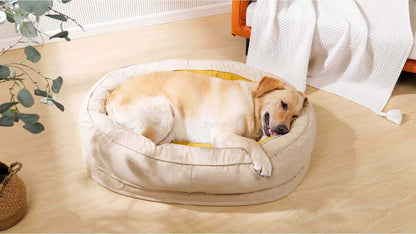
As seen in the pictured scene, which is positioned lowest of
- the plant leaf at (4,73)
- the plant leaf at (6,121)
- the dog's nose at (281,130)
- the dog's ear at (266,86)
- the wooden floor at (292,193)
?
the wooden floor at (292,193)

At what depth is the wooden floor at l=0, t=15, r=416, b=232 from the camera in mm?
1771

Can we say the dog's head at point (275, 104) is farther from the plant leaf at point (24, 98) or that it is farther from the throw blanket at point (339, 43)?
the plant leaf at point (24, 98)

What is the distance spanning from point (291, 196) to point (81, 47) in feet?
7.98

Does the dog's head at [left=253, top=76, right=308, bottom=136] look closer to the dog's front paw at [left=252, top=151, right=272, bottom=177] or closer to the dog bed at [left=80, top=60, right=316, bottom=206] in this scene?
the dog bed at [left=80, top=60, right=316, bottom=206]

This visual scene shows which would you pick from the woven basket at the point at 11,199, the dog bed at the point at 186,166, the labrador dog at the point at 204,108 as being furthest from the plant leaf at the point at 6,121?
the labrador dog at the point at 204,108

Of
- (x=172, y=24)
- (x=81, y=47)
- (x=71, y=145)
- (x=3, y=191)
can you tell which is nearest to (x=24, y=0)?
(x=3, y=191)

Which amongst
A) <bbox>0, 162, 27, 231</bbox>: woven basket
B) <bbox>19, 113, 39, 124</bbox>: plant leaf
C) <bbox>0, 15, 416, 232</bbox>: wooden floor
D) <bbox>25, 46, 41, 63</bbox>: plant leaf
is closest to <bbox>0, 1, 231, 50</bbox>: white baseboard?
<bbox>0, 15, 416, 232</bbox>: wooden floor

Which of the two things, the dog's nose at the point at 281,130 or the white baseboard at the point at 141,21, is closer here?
the dog's nose at the point at 281,130

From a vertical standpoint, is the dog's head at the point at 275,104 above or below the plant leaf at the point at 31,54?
below

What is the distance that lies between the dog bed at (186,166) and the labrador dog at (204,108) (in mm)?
84

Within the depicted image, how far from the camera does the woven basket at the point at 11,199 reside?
5.17 ft

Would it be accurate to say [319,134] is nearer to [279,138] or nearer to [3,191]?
[279,138]

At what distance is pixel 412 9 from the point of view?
2842 mm

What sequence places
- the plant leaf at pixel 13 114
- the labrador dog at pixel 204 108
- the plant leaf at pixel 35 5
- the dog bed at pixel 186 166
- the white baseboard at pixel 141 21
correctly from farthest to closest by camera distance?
the white baseboard at pixel 141 21
the labrador dog at pixel 204 108
the dog bed at pixel 186 166
the plant leaf at pixel 13 114
the plant leaf at pixel 35 5
